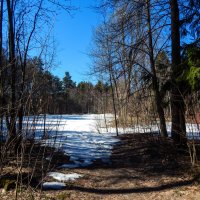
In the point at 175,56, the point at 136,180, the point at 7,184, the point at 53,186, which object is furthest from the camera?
the point at 175,56

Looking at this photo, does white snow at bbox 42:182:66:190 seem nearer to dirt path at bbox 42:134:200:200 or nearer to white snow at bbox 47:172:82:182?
dirt path at bbox 42:134:200:200

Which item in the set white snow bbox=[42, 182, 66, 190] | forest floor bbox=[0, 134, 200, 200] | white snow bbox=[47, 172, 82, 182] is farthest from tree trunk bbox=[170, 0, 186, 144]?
white snow bbox=[42, 182, 66, 190]

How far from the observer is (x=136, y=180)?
6789 mm

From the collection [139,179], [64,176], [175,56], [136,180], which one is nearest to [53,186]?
[64,176]

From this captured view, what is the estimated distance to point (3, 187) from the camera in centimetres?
586

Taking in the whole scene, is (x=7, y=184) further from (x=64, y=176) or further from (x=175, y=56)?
(x=175, y=56)

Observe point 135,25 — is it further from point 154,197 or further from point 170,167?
point 154,197

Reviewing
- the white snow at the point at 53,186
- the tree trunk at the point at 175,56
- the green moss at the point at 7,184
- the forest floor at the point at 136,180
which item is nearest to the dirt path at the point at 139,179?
the forest floor at the point at 136,180

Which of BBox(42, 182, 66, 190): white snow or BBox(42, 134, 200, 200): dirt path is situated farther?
BBox(42, 182, 66, 190): white snow

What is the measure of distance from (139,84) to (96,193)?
6426 mm

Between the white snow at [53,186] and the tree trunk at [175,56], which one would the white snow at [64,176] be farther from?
the tree trunk at [175,56]

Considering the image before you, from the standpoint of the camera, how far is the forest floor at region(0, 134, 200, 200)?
226 inches

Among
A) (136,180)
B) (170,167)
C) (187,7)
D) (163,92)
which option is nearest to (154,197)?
(136,180)

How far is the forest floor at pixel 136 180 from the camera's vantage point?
18.8 feet
